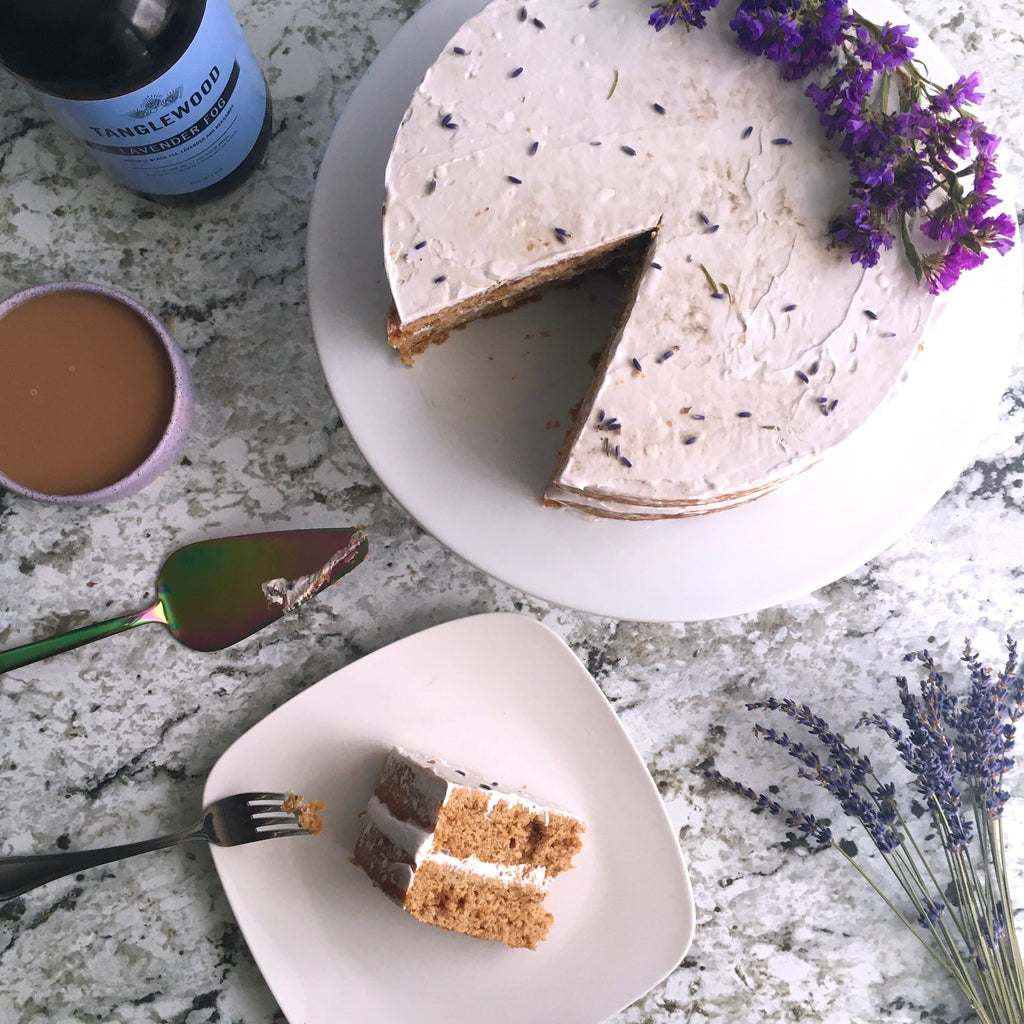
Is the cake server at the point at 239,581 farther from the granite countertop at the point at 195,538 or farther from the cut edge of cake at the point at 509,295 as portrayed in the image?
the cut edge of cake at the point at 509,295

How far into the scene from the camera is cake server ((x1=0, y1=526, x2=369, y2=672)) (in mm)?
2271

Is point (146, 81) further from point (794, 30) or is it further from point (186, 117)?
point (794, 30)

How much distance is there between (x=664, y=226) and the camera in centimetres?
189

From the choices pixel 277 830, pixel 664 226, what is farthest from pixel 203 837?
pixel 664 226

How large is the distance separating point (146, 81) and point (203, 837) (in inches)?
68.7

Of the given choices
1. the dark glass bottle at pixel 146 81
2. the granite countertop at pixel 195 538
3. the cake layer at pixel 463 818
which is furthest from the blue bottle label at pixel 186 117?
the cake layer at pixel 463 818

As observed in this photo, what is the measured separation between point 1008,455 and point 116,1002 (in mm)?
2800

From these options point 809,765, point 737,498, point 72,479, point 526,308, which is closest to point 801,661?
point 809,765

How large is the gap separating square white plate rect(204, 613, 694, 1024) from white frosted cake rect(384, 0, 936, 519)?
68 centimetres

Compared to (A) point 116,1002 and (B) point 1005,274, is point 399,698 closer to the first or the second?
(A) point 116,1002

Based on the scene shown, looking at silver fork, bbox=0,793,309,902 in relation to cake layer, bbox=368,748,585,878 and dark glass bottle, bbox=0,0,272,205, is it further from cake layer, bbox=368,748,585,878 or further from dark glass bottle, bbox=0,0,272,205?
dark glass bottle, bbox=0,0,272,205

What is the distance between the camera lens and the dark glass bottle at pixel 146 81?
1.56 meters

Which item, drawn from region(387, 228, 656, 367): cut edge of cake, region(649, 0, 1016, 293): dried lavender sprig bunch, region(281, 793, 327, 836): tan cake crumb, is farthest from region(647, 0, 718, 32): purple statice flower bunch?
region(281, 793, 327, 836): tan cake crumb

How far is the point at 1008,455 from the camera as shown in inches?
93.5
